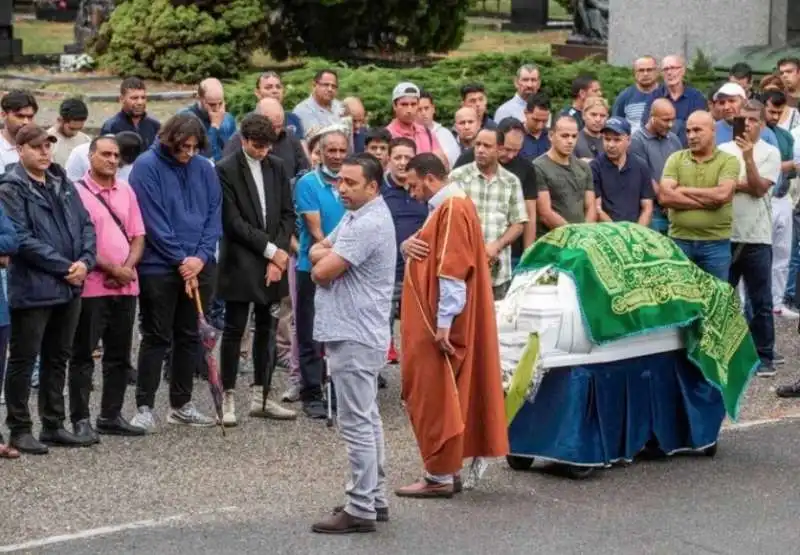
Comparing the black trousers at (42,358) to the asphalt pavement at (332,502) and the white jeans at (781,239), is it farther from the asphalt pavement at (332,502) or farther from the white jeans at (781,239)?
the white jeans at (781,239)

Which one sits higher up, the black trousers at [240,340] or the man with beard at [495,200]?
the man with beard at [495,200]

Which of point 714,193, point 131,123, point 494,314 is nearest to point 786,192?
point 714,193

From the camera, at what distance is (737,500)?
9.88 m

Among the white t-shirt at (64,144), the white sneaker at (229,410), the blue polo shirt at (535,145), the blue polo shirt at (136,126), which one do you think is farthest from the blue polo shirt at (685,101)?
the white sneaker at (229,410)

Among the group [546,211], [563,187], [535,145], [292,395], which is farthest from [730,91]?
[292,395]

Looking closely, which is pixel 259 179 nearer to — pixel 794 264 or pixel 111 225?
pixel 111 225

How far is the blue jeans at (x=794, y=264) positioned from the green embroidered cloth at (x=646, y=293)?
17.0ft

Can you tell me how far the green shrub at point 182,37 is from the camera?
25.7 meters

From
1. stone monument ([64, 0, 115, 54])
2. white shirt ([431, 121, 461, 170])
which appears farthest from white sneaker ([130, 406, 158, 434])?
stone monument ([64, 0, 115, 54])

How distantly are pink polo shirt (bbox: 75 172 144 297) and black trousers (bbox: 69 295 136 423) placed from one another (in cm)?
7

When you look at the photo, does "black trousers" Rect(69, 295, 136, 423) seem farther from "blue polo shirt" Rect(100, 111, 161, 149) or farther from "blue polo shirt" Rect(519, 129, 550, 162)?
"blue polo shirt" Rect(519, 129, 550, 162)

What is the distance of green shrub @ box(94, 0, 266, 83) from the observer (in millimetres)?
25734

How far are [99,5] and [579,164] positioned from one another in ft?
57.3

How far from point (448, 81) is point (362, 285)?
34.2 feet
